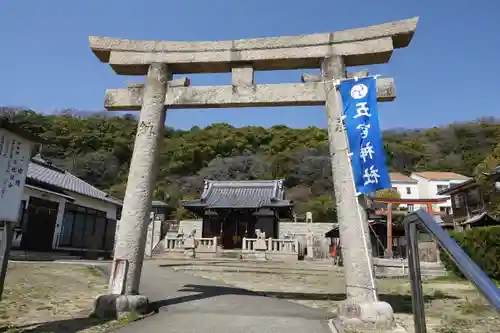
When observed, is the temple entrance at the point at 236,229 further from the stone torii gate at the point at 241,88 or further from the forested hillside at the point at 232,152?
the stone torii gate at the point at 241,88

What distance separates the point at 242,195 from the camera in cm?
3538

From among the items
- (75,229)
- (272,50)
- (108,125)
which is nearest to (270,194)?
(75,229)

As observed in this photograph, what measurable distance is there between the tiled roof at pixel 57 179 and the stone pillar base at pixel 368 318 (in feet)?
60.2

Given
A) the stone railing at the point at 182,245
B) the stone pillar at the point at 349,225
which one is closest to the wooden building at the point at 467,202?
the stone railing at the point at 182,245

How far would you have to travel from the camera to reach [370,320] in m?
5.72

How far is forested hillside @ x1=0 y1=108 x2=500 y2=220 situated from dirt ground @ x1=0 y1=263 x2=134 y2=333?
118ft

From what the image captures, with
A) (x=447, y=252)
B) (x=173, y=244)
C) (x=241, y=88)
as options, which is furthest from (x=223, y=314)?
(x=173, y=244)

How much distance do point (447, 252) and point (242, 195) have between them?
33.2m

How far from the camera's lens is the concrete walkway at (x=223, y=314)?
548cm

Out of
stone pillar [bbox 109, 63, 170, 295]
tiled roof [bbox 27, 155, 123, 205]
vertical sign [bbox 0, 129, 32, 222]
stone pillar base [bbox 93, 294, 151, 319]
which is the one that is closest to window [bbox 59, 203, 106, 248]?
Result: tiled roof [bbox 27, 155, 123, 205]

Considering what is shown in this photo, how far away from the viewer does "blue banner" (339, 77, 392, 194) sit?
6.41 meters

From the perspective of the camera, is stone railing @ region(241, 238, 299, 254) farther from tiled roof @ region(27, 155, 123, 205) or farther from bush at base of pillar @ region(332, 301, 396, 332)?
bush at base of pillar @ region(332, 301, 396, 332)

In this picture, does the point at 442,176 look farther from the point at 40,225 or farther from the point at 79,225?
the point at 40,225

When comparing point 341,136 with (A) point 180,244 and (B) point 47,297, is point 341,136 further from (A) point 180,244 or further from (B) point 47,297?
(A) point 180,244
